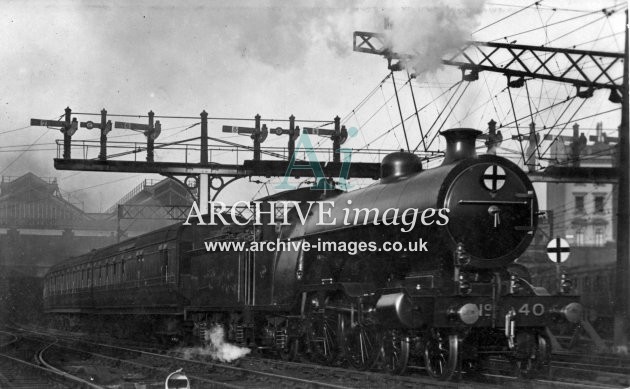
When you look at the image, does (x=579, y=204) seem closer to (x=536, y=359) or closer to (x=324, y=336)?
(x=324, y=336)

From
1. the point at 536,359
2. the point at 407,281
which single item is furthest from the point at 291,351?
the point at 536,359

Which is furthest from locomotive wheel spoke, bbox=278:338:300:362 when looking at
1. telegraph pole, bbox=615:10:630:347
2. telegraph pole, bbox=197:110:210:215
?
telegraph pole, bbox=197:110:210:215

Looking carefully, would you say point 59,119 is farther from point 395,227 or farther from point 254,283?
point 395,227

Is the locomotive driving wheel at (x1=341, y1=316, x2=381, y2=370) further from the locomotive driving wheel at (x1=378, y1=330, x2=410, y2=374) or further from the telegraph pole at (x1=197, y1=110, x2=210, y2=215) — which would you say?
the telegraph pole at (x1=197, y1=110, x2=210, y2=215)

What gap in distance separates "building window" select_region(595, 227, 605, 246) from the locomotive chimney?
1449cm

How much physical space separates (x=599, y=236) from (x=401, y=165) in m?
14.0

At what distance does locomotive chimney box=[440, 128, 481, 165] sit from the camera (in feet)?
39.1

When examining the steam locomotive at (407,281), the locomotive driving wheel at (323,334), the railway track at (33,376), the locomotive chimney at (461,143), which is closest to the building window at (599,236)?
the steam locomotive at (407,281)

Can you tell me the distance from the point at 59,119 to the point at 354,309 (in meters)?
16.1

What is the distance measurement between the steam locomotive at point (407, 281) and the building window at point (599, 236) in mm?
12278

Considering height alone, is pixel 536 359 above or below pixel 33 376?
above

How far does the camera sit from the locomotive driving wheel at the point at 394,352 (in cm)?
1167

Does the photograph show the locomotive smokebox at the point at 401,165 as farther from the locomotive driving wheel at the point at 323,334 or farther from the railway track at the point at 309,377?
the railway track at the point at 309,377

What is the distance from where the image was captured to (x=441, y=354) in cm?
1173
